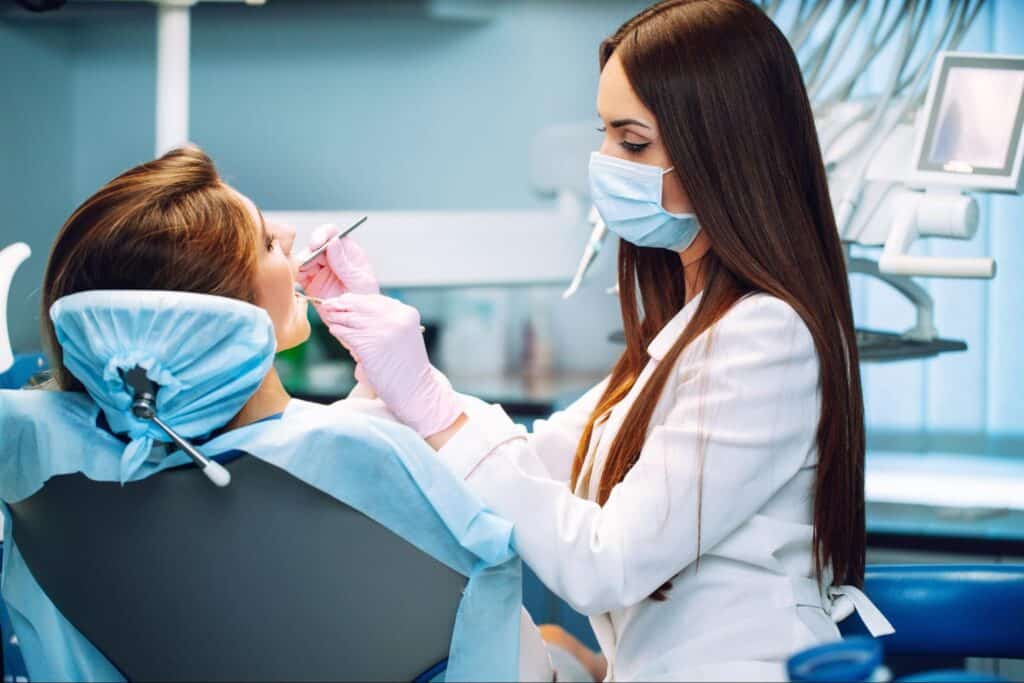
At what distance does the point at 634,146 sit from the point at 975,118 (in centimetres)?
82

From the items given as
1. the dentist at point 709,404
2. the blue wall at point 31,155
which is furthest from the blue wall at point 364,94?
the dentist at point 709,404

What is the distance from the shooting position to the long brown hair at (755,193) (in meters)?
1.26

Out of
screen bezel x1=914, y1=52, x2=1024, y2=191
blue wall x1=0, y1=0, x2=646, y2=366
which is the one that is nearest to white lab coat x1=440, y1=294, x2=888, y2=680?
screen bezel x1=914, y1=52, x2=1024, y2=191

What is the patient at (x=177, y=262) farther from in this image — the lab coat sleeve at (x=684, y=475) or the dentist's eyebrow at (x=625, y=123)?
the dentist's eyebrow at (x=625, y=123)

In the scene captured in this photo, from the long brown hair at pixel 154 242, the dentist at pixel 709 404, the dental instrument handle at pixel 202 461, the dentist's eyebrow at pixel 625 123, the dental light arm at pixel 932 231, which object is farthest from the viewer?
the dental light arm at pixel 932 231

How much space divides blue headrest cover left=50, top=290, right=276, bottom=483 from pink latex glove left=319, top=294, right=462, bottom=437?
199 millimetres

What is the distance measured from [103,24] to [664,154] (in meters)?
2.39

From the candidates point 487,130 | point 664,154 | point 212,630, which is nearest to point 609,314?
point 487,130

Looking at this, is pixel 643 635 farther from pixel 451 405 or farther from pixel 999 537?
pixel 999 537

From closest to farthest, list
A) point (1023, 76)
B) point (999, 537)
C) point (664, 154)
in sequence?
point (664, 154) → point (1023, 76) → point (999, 537)

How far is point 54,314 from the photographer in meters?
1.07

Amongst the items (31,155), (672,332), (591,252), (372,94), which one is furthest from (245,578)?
(372,94)

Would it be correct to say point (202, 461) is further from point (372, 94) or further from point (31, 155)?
point (372, 94)

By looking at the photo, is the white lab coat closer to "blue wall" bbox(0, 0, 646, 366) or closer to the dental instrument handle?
the dental instrument handle
